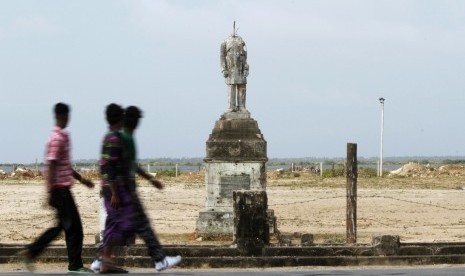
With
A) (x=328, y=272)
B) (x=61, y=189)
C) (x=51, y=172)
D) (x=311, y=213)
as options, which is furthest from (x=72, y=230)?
(x=311, y=213)

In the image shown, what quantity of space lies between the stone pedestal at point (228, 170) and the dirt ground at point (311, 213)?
1.78 feet

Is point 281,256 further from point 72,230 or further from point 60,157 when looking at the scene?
point 60,157

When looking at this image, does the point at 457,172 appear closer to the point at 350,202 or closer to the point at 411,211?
the point at 411,211

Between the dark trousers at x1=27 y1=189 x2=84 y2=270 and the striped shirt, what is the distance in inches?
3.8

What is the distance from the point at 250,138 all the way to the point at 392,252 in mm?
6241

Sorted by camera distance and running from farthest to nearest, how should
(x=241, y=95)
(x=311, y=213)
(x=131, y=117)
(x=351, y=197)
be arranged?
(x=311, y=213) < (x=241, y=95) < (x=351, y=197) < (x=131, y=117)

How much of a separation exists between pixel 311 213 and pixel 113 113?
16.5 m

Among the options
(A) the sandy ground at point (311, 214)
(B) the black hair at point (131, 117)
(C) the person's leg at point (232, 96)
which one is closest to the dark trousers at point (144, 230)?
(B) the black hair at point (131, 117)

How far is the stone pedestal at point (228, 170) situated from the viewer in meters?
20.1

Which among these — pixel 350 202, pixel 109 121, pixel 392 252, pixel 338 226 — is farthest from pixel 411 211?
pixel 109 121

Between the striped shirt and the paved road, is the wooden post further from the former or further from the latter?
the striped shirt

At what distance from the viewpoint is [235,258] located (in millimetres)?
14211

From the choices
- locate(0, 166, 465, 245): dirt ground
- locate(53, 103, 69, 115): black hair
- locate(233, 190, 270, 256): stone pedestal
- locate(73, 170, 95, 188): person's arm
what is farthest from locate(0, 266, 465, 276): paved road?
locate(0, 166, 465, 245): dirt ground

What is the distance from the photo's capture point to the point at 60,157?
451 inches
